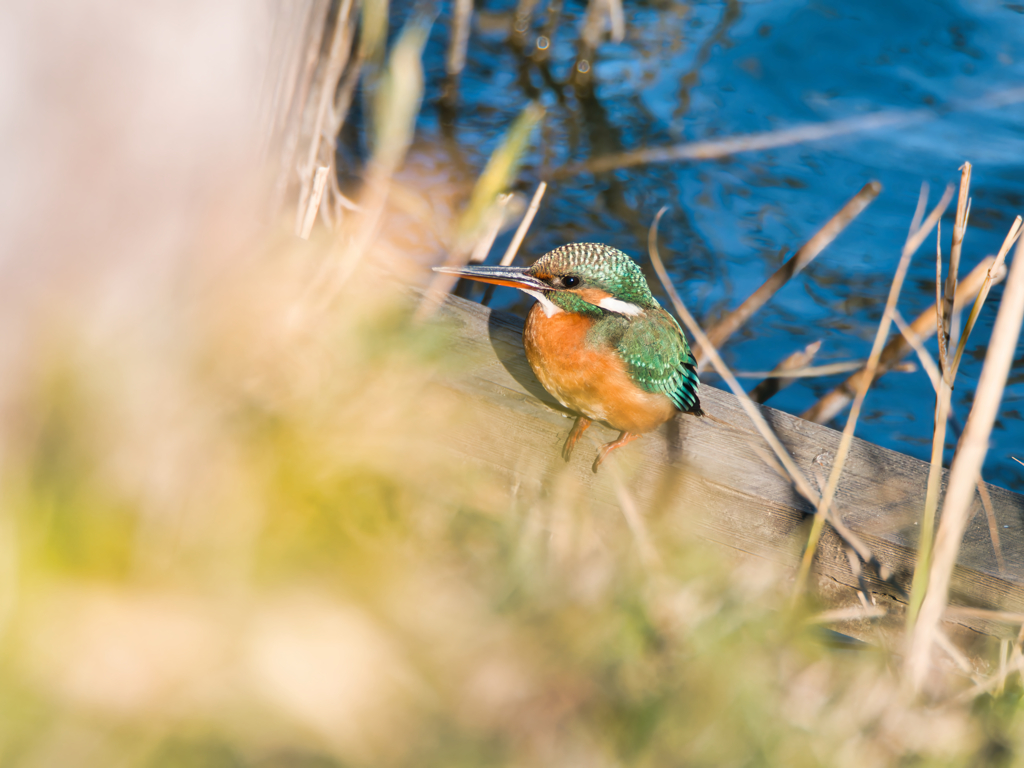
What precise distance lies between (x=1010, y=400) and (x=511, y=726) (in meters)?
3.37

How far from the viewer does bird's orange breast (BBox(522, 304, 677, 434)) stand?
4.99 feet

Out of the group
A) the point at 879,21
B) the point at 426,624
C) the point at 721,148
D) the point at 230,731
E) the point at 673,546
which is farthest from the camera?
the point at 879,21

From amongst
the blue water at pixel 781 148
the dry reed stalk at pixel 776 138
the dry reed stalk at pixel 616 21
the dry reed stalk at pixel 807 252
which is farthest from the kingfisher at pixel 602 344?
the dry reed stalk at pixel 616 21

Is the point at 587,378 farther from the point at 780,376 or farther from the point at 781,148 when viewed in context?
the point at 781,148

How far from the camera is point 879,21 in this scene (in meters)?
4.84

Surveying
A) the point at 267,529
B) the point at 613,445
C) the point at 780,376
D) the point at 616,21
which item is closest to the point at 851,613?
the point at 613,445

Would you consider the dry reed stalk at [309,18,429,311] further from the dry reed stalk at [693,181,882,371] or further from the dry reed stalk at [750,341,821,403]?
the dry reed stalk at [750,341,821,403]

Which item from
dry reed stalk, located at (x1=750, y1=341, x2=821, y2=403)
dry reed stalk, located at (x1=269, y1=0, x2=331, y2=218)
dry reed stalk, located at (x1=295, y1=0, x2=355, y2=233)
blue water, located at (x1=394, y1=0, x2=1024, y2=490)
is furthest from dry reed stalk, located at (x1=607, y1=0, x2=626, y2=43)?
dry reed stalk, located at (x1=269, y1=0, x2=331, y2=218)

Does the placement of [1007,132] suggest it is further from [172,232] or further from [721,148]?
[172,232]

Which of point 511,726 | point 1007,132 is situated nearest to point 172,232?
point 511,726

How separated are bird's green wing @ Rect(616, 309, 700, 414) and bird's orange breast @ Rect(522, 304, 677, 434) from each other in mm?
20

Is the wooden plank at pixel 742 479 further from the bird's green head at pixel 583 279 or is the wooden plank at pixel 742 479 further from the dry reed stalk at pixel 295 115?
the dry reed stalk at pixel 295 115

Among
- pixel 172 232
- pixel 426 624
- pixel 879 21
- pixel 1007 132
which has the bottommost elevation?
pixel 426 624

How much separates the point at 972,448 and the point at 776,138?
374cm
